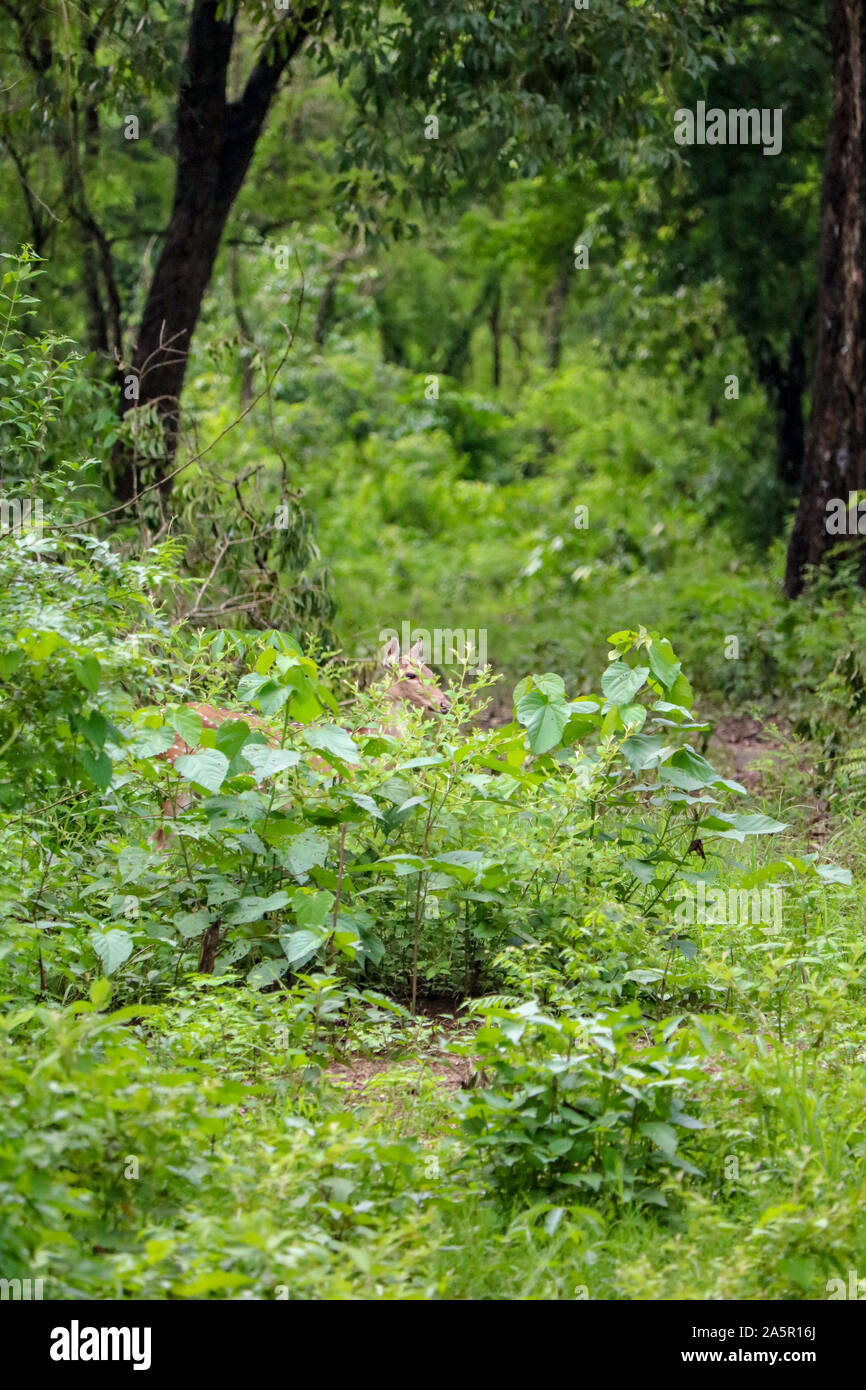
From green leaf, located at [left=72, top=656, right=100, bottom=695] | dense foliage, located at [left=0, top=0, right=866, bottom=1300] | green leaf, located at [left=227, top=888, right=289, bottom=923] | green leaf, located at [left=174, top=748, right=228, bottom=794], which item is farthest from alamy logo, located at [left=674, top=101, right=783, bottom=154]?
green leaf, located at [left=72, top=656, right=100, bottom=695]

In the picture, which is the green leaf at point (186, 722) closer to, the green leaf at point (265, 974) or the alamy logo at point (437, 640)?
the green leaf at point (265, 974)

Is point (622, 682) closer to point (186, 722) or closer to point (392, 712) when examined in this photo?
point (392, 712)

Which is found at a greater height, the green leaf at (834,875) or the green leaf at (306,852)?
the green leaf at (306,852)

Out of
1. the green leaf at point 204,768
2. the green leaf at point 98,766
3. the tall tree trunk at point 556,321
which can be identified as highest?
the tall tree trunk at point 556,321

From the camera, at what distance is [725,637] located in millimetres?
10875

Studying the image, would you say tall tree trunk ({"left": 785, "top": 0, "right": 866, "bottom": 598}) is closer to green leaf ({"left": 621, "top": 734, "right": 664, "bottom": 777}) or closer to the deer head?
the deer head

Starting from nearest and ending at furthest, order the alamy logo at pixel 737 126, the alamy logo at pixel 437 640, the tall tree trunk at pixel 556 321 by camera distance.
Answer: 1. the alamy logo at pixel 437 640
2. the alamy logo at pixel 737 126
3. the tall tree trunk at pixel 556 321

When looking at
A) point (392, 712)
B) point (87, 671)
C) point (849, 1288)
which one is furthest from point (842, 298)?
point (849, 1288)

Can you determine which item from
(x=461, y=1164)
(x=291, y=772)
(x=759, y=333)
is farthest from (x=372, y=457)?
(x=461, y=1164)

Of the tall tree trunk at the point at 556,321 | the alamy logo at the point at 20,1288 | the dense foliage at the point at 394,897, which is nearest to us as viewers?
the alamy logo at the point at 20,1288

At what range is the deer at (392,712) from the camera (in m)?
5.06
